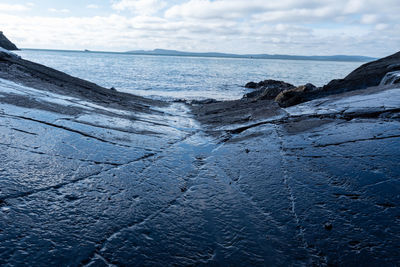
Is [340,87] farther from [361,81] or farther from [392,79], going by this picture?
[392,79]

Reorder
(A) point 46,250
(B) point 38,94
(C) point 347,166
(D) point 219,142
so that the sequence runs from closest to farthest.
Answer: (A) point 46,250
(C) point 347,166
(D) point 219,142
(B) point 38,94

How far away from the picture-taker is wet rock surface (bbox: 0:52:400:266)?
243cm

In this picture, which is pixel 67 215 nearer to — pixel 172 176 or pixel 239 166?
pixel 172 176

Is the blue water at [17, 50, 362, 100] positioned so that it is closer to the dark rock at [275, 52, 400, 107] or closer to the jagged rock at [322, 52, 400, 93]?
the dark rock at [275, 52, 400, 107]

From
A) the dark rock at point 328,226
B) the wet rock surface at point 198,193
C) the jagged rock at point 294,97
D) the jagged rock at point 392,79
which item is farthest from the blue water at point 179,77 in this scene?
the dark rock at point 328,226

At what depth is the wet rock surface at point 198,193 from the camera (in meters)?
2.43

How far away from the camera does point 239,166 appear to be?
4.58 metres

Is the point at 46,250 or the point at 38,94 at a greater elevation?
the point at 38,94

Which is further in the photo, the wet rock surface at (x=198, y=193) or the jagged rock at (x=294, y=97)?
the jagged rock at (x=294, y=97)

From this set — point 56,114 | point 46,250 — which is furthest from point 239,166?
point 56,114

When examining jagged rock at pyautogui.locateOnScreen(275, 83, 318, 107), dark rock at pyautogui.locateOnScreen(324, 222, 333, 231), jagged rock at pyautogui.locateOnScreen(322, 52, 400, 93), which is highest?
jagged rock at pyautogui.locateOnScreen(322, 52, 400, 93)

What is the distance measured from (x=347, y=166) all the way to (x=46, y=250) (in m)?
3.76

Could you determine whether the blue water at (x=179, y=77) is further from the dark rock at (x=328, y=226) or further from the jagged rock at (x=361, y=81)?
the dark rock at (x=328, y=226)

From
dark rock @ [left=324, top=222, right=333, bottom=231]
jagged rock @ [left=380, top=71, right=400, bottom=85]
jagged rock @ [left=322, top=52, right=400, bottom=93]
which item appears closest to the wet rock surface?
dark rock @ [left=324, top=222, right=333, bottom=231]
